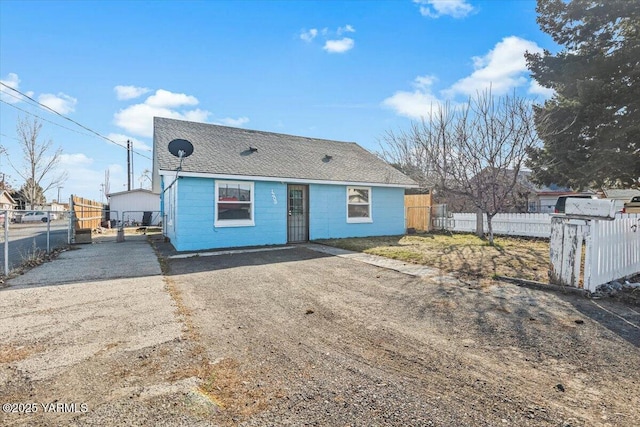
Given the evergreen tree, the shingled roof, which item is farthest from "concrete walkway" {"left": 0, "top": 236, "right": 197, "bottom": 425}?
the evergreen tree

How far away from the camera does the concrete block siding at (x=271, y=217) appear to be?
378 inches

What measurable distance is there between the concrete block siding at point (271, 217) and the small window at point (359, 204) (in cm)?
23

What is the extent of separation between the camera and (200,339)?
11.0ft

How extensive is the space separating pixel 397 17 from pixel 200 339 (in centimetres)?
1075

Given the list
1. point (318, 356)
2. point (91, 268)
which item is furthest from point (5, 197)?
point (318, 356)

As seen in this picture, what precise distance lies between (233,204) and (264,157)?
8.47 feet

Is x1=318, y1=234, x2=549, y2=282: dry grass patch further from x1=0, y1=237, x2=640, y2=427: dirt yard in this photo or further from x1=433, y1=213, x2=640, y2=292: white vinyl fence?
x1=0, y1=237, x2=640, y2=427: dirt yard

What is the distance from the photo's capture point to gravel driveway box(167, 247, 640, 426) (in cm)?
212

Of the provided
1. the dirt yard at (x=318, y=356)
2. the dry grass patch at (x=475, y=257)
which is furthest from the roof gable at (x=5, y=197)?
the dry grass patch at (x=475, y=257)

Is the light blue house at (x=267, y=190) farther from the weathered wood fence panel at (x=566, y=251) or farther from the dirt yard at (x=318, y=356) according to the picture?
the weathered wood fence panel at (x=566, y=251)

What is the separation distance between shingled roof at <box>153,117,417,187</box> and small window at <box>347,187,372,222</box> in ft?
1.68

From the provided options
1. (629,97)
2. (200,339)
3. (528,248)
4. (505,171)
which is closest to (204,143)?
(200,339)

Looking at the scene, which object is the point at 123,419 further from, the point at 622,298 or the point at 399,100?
the point at 399,100

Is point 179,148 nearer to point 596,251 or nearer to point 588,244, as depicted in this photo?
point 588,244
